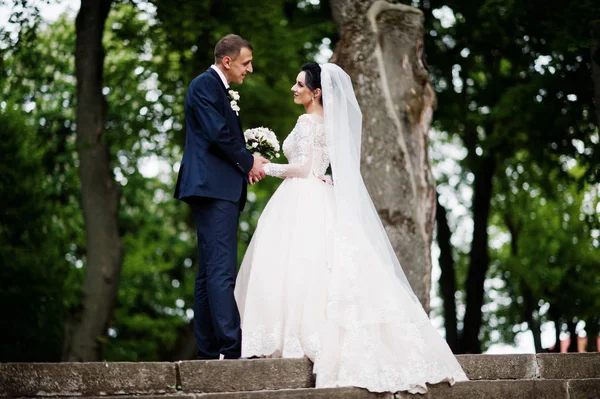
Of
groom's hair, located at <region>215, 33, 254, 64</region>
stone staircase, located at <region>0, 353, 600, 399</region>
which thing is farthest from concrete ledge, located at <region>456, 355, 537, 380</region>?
groom's hair, located at <region>215, 33, 254, 64</region>

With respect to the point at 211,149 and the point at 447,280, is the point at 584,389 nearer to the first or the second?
the point at 211,149

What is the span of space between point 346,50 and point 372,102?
0.73 m

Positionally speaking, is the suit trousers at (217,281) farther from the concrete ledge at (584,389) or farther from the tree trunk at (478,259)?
the tree trunk at (478,259)

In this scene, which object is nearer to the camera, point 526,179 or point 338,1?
point 338,1

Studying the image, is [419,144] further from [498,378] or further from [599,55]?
[498,378]

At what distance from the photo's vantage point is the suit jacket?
631cm

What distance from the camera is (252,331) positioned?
6445mm

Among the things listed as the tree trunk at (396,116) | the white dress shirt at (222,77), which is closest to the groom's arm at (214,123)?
the white dress shirt at (222,77)

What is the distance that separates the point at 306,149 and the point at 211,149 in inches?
34.4

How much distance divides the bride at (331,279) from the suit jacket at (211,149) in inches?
17.9

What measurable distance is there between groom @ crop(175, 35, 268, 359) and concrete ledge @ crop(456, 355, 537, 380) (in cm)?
178

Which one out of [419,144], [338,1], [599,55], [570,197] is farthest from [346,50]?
[570,197]

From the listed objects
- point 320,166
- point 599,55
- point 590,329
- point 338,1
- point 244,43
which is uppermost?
point 338,1

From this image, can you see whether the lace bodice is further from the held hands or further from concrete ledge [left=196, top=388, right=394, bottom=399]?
concrete ledge [left=196, top=388, right=394, bottom=399]
